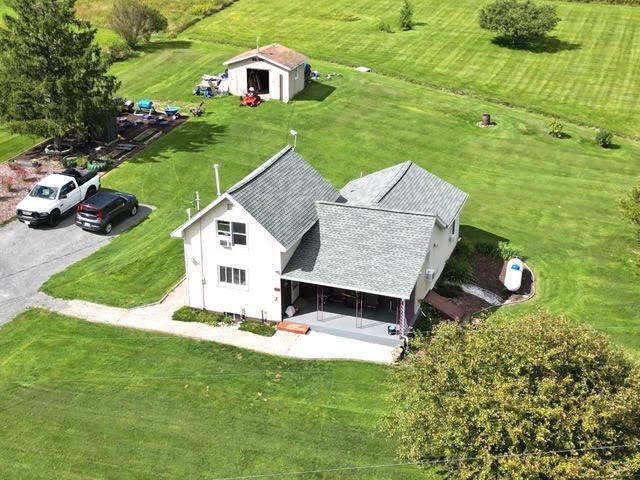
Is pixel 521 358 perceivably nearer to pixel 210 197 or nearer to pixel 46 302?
pixel 46 302

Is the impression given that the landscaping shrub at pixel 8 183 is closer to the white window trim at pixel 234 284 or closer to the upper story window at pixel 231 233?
the white window trim at pixel 234 284

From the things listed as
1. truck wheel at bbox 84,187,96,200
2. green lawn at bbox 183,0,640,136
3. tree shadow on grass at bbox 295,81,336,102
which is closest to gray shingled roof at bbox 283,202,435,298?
truck wheel at bbox 84,187,96,200

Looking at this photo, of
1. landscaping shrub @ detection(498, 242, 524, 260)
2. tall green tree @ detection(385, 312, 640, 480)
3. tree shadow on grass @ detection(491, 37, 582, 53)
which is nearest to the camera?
tall green tree @ detection(385, 312, 640, 480)

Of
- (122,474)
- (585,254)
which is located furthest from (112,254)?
(585,254)

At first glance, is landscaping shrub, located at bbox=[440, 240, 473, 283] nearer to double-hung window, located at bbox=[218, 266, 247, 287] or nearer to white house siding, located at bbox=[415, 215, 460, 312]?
white house siding, located at bbox=[415, 215, 460, 312]

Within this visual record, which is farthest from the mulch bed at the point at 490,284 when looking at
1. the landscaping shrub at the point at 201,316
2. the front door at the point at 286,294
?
the landscaping shrub at the point at 201,316

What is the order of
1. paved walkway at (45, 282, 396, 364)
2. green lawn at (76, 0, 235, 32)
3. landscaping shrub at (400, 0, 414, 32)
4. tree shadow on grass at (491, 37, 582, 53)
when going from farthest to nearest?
landscaping shrub at (400, 0, 414, 32)
green lawn at (76, 0, 235, 32)
tree shadow on grass at (491, 37, 582, 53)
paved walkway at (45, 282, 396, 364)

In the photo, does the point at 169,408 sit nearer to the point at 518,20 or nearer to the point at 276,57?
the point at 276,57
